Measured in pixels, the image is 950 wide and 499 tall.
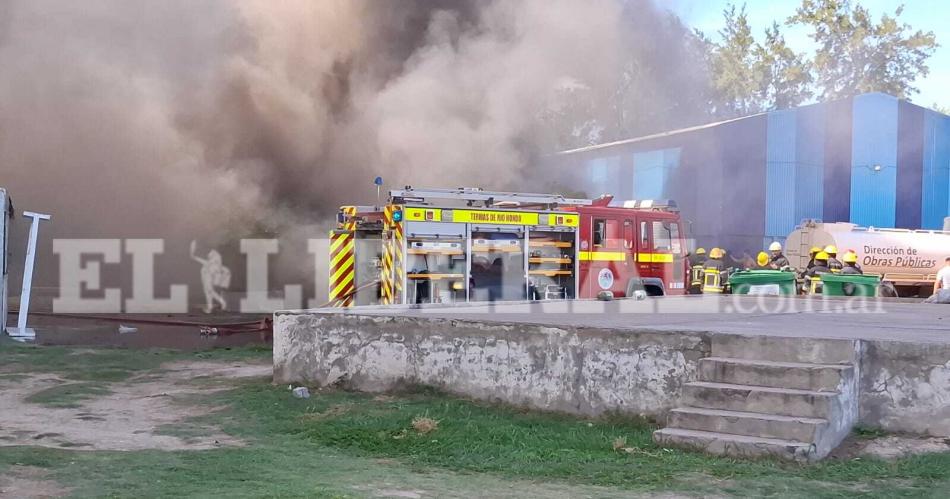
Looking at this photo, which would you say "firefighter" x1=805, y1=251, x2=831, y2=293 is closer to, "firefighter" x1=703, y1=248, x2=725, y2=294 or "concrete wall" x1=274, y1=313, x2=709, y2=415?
"firefighter" x1=703, y1=248, x2=725, y2=294

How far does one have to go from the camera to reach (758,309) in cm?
999

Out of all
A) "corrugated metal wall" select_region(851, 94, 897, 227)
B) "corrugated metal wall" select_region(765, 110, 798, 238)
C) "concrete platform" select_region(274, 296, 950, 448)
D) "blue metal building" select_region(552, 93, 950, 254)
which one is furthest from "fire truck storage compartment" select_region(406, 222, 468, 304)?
"corrugated metal wall" select_region(851, 94, 897, 227)

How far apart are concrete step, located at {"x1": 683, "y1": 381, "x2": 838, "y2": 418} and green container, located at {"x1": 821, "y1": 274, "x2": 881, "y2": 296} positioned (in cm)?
875

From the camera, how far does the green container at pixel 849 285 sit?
1346 cm

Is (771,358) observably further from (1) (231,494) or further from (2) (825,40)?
(2) (825,40)

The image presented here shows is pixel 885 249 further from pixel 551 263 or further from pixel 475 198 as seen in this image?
pixel 475 198

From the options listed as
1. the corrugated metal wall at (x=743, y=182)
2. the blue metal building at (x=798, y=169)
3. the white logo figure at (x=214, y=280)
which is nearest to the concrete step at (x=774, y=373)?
the white logo figure at (x=214, y=280)

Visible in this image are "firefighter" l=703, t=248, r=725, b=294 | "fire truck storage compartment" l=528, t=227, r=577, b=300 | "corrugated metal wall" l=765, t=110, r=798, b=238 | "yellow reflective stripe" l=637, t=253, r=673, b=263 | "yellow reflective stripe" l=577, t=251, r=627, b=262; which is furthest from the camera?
"corrugated metal wall" l=765, t=110, r=798, b=238

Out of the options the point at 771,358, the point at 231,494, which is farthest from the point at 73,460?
the point at 771,358

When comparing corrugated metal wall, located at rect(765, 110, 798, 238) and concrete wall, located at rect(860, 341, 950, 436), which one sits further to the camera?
corrugated metal wall, located at rect(765, 110, 798, 238)

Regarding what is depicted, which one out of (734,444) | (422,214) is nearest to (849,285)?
(422,214)

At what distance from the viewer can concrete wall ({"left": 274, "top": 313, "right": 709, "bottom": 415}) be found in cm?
601

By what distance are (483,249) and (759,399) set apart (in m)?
6.69

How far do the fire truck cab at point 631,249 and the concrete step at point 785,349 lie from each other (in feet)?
22.6
